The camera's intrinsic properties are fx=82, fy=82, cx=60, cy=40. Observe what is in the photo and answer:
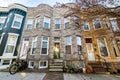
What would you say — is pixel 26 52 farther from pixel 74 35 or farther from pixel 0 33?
pixel 74 35

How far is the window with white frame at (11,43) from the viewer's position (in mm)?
10488

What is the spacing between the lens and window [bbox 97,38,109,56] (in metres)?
9.88

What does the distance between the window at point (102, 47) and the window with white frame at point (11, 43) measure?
10.9 metres

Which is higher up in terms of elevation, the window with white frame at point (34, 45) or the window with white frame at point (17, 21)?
the window with white frame at point (17, 21)

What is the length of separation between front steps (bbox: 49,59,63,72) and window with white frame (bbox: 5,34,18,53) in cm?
544

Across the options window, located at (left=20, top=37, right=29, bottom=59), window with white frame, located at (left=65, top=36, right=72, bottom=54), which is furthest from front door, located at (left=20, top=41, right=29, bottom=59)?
window with white frame, located at (left=65, top=36, right=72, bottom=54)

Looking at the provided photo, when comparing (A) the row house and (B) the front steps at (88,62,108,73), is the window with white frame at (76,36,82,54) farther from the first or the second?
(A) the row house

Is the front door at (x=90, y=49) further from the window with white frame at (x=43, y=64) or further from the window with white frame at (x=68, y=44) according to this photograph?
the window with white frame at (x=43, y=64)

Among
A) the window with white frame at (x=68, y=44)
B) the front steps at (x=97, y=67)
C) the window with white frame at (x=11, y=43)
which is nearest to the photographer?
the front steps at (x=97, y=67)

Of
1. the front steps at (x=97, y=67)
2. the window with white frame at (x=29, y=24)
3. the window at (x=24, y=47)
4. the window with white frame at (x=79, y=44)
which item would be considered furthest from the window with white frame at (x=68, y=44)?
the window with white frame at (x=29, y=24)

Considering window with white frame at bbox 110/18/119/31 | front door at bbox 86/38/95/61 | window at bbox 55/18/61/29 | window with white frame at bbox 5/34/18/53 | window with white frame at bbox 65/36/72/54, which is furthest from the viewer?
window at bbox 55/18/61/29

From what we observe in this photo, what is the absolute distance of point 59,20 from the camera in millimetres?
11734

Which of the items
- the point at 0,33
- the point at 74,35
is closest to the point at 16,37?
the point at 0,33

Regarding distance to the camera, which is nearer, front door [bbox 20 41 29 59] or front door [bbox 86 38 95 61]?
front door [bbox 86 38 95 61]
